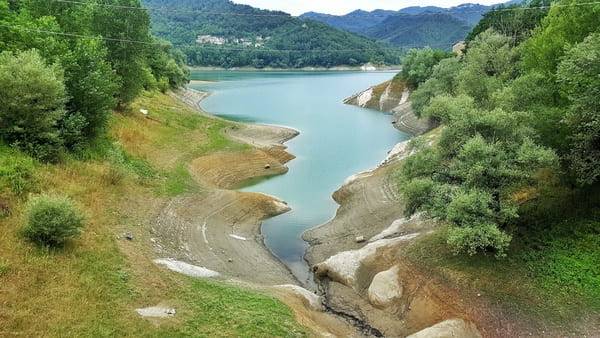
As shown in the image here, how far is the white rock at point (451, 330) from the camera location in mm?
18500

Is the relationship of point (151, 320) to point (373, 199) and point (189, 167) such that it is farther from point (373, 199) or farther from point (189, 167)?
point (189, 167)

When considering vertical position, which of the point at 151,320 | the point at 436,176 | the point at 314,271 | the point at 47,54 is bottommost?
the point at 314,271

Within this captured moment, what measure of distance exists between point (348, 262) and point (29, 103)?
19.0 meters

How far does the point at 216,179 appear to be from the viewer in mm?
42344

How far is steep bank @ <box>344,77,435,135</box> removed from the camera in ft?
271

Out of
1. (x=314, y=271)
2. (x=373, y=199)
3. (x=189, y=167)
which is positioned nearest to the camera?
(x=314, y=271)

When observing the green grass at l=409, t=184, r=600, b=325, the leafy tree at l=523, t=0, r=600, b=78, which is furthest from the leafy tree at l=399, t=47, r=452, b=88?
the green grass at l=409, t=184, r=600, b=325

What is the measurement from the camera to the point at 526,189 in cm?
2495

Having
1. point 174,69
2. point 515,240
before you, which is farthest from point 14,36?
point 174,69

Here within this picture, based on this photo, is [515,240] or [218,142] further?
[218,142]

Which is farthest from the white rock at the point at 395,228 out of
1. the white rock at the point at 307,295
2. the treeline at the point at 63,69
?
the treeline at the point at 63,69

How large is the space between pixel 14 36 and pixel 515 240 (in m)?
33.9

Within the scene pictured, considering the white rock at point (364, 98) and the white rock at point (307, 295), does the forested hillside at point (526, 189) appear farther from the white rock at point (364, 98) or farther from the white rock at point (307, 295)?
the white rock at point (364, 98)

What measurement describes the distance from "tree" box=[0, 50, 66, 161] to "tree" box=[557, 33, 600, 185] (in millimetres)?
26138
